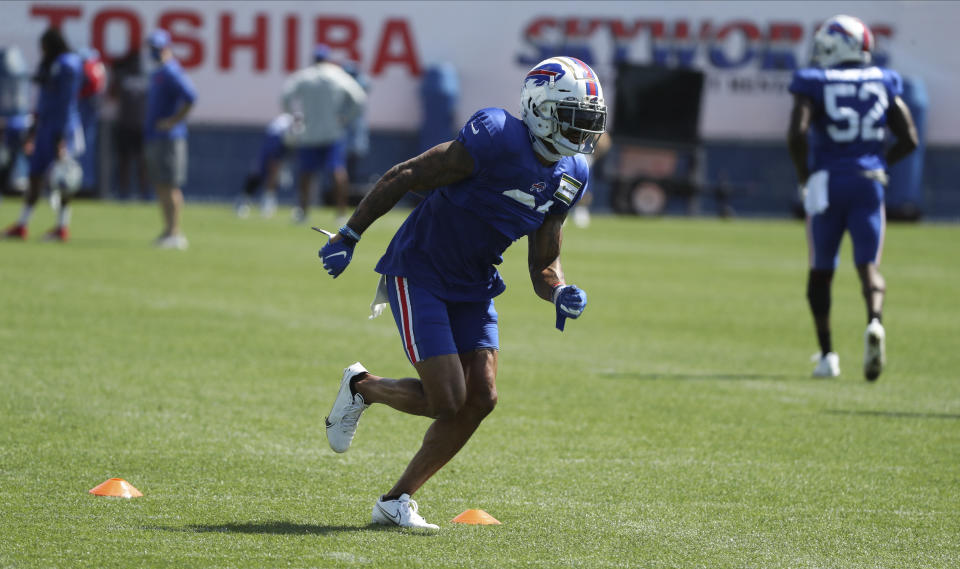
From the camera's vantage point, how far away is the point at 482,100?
101ft

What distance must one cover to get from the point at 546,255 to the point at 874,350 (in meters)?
3.90

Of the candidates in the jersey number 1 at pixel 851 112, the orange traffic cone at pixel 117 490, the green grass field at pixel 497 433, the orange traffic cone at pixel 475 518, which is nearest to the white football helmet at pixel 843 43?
the jersey number 1 at pixel 851 112

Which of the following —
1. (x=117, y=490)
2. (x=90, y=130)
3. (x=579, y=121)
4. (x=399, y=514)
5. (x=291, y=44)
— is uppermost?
(x=579, y=121)

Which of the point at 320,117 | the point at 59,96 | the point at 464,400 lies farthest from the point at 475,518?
the point at 320,117

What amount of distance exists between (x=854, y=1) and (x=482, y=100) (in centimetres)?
815

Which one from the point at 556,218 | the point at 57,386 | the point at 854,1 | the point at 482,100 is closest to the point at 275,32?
the point at 482,100

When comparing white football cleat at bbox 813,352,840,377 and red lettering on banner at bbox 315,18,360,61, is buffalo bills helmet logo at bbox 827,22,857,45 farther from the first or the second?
red lettering on banner at bbox 315,18,360,61

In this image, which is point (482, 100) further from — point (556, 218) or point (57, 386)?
point (556, 218)

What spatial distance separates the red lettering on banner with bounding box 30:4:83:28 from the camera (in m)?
30.1

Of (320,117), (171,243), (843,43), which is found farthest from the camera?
(320,117)

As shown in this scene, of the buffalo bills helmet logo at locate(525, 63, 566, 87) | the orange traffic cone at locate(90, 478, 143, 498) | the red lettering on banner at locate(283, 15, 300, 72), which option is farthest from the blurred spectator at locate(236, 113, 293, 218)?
the buffalo bills helmet logo at locate(525, 63, 566, 87)

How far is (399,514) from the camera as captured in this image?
5285mm

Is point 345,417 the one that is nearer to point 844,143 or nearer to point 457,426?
point 457,426

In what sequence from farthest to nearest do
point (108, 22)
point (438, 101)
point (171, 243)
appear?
point (108, 22) → point (438, 101) → point (171, 243)
